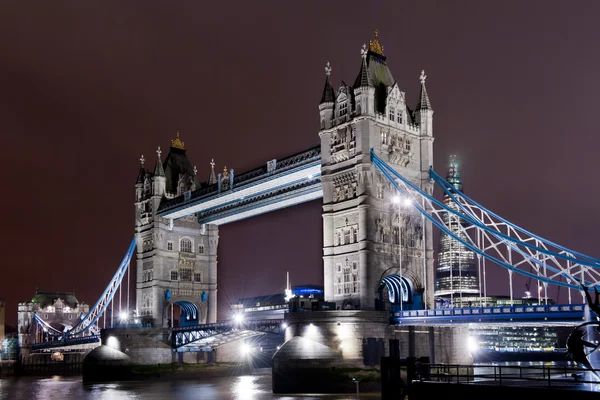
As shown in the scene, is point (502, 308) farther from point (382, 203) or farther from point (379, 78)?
point (379, 78)

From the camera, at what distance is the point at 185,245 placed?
3349 inches

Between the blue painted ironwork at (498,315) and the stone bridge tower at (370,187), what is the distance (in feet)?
13.3

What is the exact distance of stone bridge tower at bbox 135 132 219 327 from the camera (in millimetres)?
82312

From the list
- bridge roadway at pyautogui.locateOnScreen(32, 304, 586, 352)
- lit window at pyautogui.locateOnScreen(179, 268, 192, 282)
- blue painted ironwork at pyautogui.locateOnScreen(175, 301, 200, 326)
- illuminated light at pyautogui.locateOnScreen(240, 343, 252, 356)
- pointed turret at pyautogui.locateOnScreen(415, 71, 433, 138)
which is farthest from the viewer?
blue painted ironwork at pyautogui.locateOnScreen(175, 301, 200, 326)

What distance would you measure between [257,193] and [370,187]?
18.7 meters

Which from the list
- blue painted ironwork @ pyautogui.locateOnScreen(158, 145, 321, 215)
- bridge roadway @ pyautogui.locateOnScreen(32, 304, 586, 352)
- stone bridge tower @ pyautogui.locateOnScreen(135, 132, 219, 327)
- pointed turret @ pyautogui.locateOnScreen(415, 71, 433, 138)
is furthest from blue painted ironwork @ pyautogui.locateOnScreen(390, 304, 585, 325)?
stone bridge tower @ pyautogui.locateOnScreen(135, 132, 219, 327)

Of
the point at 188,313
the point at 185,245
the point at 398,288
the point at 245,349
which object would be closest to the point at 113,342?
the point at 188,313

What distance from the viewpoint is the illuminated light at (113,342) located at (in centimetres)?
7600

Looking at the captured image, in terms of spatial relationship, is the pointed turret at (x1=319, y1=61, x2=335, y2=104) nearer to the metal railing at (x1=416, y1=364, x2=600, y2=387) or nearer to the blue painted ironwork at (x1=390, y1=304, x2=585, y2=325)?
the blue painted ironwork at (x1=390, y1=304, x2=585, y2=325)

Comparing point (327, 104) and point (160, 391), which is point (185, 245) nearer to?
point (160, 391)

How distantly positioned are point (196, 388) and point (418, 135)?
25915 millimetres

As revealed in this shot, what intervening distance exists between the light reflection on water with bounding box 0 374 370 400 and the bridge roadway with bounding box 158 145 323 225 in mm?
15697

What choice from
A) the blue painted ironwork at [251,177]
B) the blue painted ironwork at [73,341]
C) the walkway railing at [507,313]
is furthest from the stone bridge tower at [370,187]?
the blue painted ironwork at [73,341]

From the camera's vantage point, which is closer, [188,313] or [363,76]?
[363,76]
